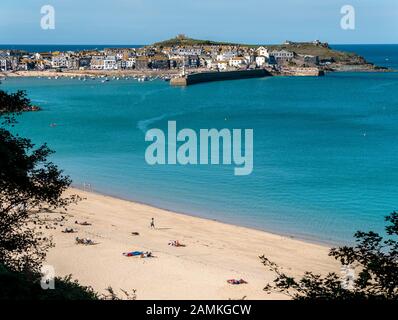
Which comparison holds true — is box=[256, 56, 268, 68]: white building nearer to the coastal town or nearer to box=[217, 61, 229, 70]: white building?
the coastal town

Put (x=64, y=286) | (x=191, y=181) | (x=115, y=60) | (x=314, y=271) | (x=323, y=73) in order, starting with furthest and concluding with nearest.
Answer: (x=115, y=60) < (x=323, y=73) < (x=191, y=181) < (x=314, y=271) < (x=64, y=286)

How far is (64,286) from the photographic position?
11.4 meters

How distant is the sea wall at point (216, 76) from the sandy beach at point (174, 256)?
2941 inches

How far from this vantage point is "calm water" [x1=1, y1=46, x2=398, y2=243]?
86.7 ft

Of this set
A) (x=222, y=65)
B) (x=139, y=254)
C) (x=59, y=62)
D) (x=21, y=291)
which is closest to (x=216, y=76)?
(x=222, y=65)

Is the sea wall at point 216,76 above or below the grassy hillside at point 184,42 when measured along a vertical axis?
below

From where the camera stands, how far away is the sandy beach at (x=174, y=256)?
16.5 metres

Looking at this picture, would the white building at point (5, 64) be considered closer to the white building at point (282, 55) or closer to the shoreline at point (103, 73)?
the shoreline at point (103, 73)

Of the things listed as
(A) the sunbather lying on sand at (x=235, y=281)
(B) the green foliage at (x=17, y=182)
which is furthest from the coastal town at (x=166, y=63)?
(B) the green foliage at (x=17, y=182)

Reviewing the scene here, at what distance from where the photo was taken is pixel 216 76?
11194cm

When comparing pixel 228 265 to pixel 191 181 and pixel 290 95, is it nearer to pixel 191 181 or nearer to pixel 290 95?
pixel 191 181

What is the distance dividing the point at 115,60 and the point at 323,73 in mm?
45885
